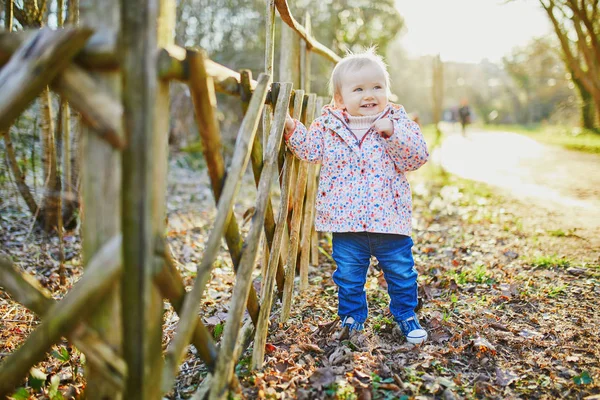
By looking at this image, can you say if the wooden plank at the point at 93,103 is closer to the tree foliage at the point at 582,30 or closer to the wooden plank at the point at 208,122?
the wooden plank at the point at 208,122

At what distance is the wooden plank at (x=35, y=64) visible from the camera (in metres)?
1.40

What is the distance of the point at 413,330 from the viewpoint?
2.91 m

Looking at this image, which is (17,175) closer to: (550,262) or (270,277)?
(270,277)

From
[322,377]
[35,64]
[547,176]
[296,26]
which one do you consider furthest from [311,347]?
[547,176]

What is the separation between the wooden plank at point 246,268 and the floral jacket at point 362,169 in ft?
0.90

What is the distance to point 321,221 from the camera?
2.95 metres

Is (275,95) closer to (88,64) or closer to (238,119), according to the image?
(88,64)

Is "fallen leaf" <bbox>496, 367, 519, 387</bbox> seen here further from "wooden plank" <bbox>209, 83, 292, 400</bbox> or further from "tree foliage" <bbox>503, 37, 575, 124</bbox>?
"tree foliage" <bbox>503, 37, 575, 124</bbox>

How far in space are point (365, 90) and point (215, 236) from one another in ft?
4.90

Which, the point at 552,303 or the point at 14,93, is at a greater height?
the point at 14,93

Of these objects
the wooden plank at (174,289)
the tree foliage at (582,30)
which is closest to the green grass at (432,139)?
the tree foliage at (582,30)

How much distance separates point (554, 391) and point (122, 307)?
209cm

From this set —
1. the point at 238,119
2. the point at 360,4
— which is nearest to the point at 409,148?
the point at 238,119

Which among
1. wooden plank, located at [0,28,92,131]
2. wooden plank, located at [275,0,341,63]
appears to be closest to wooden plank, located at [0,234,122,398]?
wooden plank, located at [0,28,92,131]
